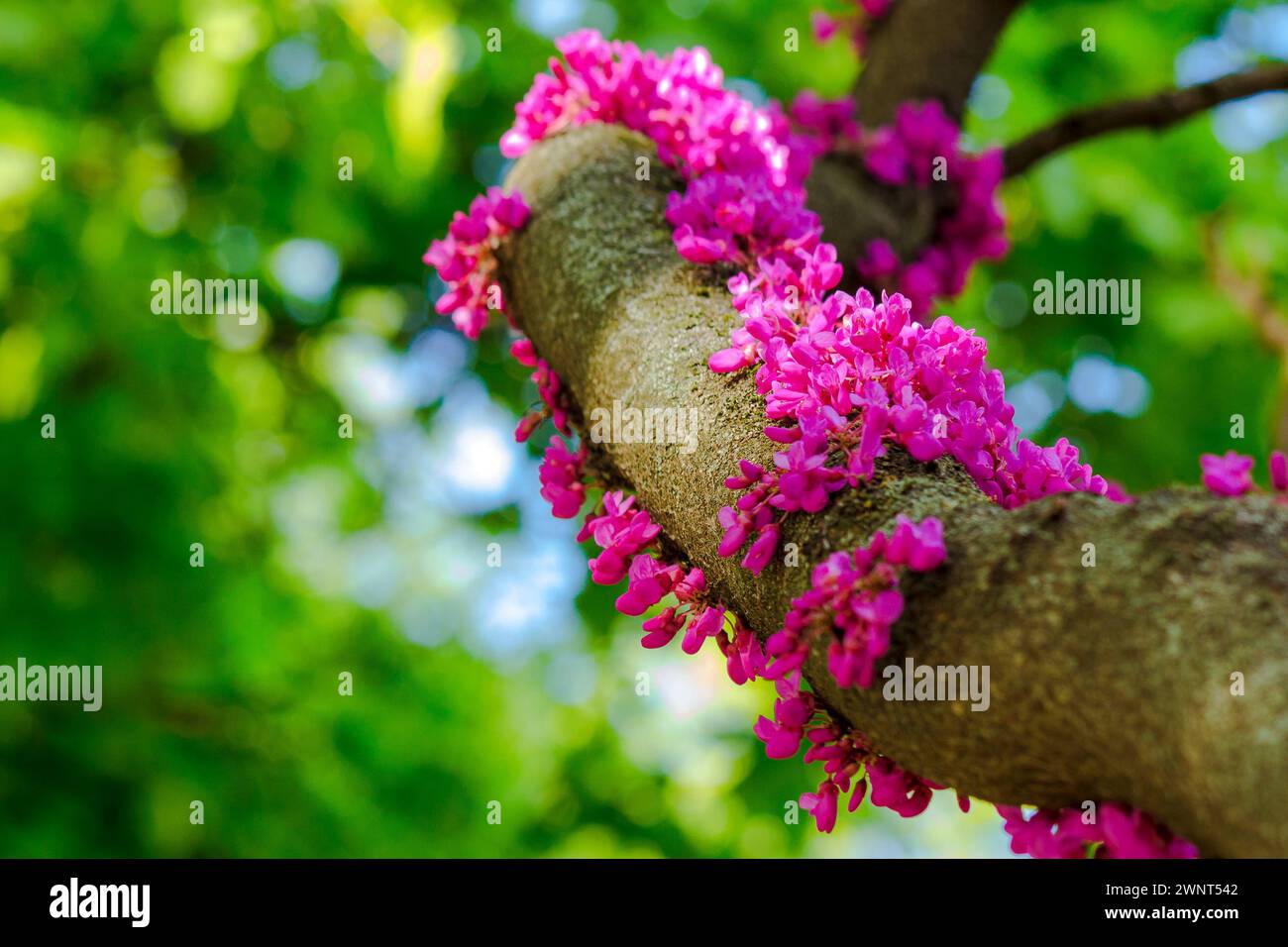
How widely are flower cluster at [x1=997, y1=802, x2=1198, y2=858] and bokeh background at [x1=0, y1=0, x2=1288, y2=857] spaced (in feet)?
10.1

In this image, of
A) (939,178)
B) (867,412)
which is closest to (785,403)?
(867,412)

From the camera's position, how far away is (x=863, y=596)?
1231 millimetres

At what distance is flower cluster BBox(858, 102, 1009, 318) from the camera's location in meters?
2.65

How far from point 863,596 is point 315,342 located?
495 centimetres

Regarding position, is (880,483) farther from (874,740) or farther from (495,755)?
(495,755)

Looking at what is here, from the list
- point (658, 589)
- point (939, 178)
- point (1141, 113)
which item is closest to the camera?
point (658, 589)

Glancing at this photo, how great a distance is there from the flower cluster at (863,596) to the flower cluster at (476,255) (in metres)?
1.10

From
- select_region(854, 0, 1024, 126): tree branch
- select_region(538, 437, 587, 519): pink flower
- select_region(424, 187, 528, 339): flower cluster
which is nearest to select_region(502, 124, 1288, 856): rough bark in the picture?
select_region(538, 437, 587, 519): pink flower

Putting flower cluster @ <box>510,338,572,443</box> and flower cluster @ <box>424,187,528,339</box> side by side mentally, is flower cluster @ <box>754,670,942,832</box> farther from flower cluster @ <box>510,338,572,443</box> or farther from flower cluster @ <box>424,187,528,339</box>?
flower cluster @ <box>424,187,528,339</box>

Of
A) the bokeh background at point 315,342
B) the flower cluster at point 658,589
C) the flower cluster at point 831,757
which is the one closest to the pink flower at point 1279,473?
the flower cluster at point 831,757

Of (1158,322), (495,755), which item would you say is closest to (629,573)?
(1158,322)

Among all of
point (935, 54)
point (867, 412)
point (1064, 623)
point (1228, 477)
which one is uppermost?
point (935, 54)

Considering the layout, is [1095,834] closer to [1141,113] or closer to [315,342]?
[1141,113]

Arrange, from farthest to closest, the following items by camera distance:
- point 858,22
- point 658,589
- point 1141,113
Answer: point 858,22
point 1141,113
point 658,589
